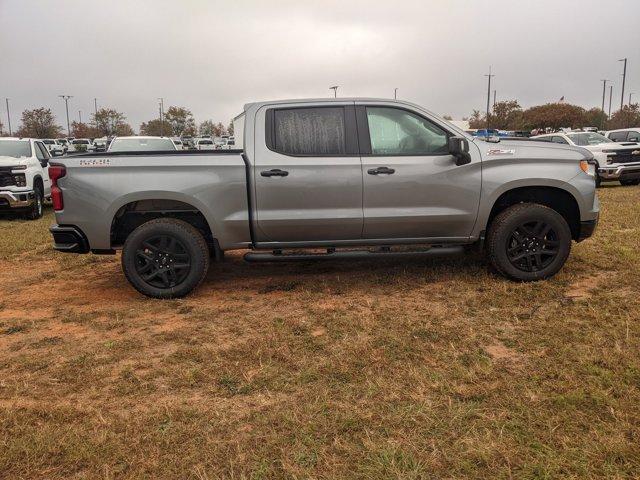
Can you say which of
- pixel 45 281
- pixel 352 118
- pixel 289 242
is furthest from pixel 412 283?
pixel 45 281

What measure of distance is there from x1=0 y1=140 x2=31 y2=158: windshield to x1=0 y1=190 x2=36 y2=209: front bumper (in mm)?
1294

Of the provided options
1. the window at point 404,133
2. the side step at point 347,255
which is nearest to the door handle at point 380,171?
the window at point 404,133

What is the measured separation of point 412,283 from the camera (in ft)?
17.6

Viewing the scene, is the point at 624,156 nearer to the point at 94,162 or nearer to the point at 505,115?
the point at 94,162

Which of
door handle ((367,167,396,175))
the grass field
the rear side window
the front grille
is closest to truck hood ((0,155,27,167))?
the grass field

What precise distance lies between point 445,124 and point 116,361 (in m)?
3.56

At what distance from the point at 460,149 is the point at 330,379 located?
264 cm

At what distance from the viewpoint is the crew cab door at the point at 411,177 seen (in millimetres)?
4941

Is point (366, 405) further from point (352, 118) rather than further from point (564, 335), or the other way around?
point (352, 118)

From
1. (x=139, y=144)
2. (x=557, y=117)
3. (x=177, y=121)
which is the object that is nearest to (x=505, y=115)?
(x=557, y=117)

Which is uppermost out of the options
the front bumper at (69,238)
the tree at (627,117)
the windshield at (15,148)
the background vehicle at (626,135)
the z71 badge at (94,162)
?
the tree at (627,117)

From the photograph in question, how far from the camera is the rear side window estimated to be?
57.8 ft

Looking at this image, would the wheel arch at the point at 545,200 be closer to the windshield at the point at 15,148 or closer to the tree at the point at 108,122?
the windshield at the point at 15,148

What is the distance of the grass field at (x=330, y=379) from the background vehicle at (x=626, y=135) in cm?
1408
